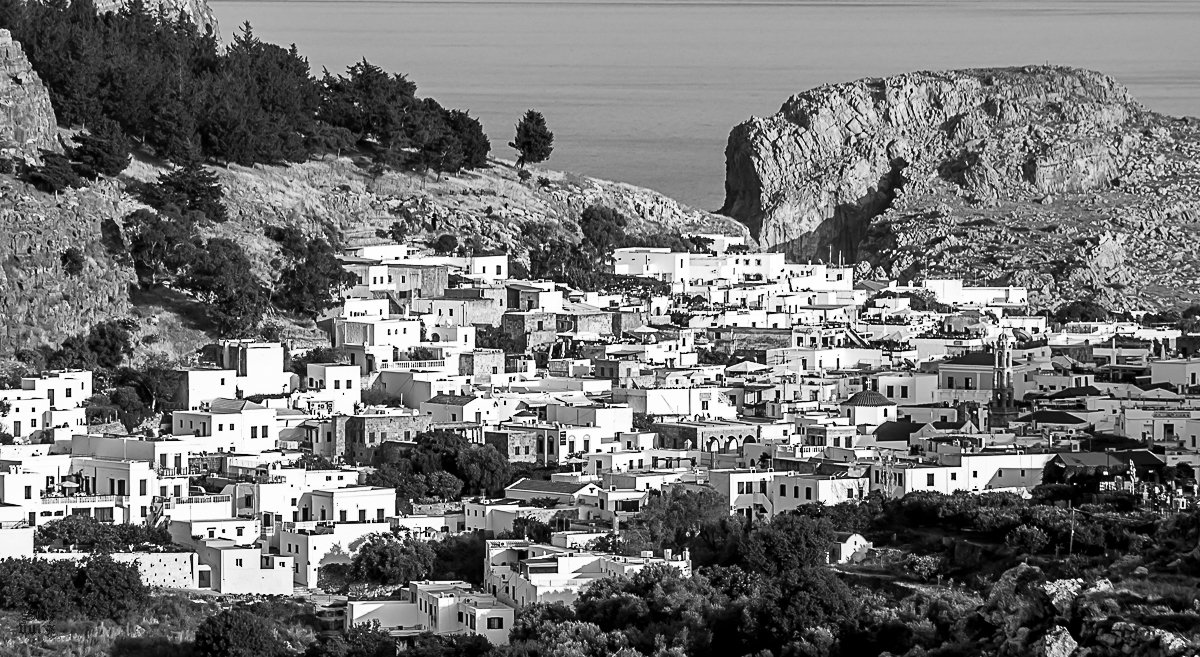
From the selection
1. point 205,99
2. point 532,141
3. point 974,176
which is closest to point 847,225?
point 974,176

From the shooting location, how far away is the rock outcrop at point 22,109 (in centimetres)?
7162

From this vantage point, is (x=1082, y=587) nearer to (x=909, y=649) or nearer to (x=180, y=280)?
(x=909, y=649)

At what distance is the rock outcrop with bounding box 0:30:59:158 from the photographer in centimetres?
7162

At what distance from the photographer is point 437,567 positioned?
165ft

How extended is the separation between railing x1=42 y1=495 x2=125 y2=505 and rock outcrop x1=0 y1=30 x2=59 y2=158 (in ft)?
64.7

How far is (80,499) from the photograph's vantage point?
52.5m

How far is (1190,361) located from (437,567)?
18998 mm

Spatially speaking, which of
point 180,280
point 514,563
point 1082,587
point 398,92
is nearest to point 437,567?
point 514,563

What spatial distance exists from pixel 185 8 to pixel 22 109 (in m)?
24.9

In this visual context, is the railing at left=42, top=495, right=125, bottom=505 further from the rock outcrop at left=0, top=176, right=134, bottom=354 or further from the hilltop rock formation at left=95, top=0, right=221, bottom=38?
the hilltop rock formation at left=95, top=0, right=221, bottom=38

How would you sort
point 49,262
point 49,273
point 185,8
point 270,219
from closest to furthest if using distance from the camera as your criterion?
point 49,273
point 49,262
point 270,219
point 185,8

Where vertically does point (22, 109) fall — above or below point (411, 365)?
above

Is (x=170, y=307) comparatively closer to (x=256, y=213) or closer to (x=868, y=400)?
(x=256, y=213)

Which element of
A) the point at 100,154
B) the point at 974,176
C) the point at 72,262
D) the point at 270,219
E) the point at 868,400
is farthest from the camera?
the point at 974,176
